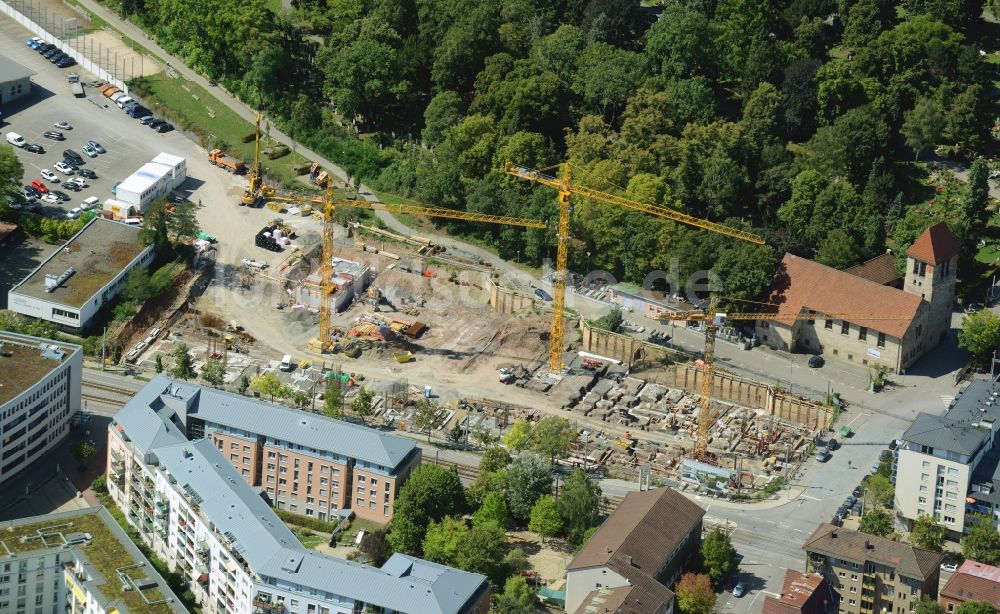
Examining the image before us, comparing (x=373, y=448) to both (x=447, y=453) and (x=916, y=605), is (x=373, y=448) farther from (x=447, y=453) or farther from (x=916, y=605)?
(x=916, y=605)

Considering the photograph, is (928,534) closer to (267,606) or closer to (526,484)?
(526,484)

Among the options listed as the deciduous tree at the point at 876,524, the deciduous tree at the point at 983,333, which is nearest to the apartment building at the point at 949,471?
the deciduous tree at the point at 876,524

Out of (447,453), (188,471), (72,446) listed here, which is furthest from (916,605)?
(72,446)

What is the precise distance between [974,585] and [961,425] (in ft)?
54.6

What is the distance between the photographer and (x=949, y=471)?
17688 centimetres

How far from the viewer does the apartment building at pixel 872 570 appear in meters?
169

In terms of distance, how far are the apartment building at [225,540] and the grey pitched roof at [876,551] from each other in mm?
28507

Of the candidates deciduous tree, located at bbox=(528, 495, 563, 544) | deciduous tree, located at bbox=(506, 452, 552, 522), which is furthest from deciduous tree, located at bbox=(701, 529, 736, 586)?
deciduous tree, located at bbox=(506, 452, 552, 522)

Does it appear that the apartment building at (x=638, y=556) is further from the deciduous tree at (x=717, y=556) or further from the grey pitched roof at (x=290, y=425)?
the grey pitched roof at (x=290, y=425)

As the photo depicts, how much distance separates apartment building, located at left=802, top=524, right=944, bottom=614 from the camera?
169 m

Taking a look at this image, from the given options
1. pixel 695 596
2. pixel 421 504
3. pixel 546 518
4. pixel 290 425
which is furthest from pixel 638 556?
pixel 290 425

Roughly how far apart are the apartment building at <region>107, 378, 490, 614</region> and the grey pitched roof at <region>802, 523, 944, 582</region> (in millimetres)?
28507

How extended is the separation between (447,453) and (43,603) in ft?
134

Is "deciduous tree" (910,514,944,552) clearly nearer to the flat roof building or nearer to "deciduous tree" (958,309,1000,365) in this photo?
"deciduous tree" (958,309,1000,365)
